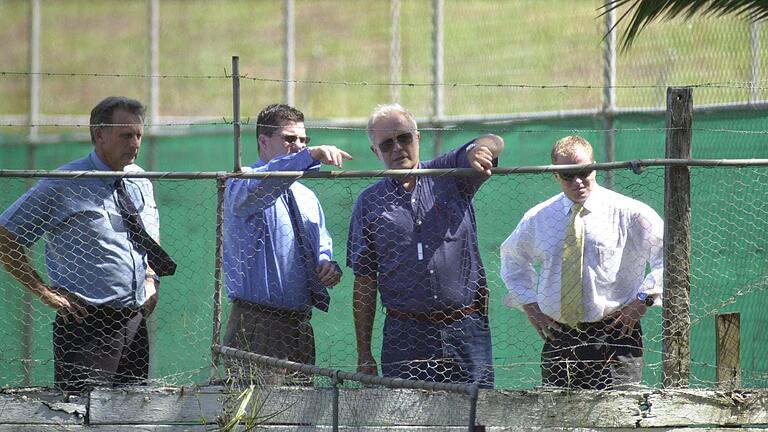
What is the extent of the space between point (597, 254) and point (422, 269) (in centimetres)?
89

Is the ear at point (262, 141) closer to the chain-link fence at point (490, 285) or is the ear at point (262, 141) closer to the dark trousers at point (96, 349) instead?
the chain-link fence at point (490, 285)

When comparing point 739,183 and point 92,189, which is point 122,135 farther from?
point 739,183

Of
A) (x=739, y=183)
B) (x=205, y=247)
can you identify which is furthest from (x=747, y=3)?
(x=205, y=247)

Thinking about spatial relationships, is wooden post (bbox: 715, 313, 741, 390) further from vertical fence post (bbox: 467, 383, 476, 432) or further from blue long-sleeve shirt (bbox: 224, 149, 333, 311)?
blue long-sleeve shirt (bbox: 224, 149, 333, 311)

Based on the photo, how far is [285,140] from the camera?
6.68 m

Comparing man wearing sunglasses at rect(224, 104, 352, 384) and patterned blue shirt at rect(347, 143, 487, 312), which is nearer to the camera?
patterned blue shirt at rect(347, 143, 487, 312)

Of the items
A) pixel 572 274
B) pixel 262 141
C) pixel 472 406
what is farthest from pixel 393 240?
pixel 472 406

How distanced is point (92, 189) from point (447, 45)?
539 centimetres

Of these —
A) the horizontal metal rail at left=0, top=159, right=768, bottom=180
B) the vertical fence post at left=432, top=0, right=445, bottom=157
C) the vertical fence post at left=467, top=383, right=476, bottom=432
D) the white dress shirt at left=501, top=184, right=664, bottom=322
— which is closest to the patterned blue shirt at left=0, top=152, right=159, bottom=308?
the horizontal metal rail at left=0, top=159, right=768, bottom=180

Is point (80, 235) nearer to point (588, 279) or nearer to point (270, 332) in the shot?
point (270, 332)

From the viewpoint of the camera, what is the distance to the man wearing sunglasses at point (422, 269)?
603 centimetres

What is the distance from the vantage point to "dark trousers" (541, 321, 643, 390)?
19.9ft

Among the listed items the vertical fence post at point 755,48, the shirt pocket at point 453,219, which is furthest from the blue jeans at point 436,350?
the vertical fence post at point 755,48

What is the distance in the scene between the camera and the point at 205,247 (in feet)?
30.8
